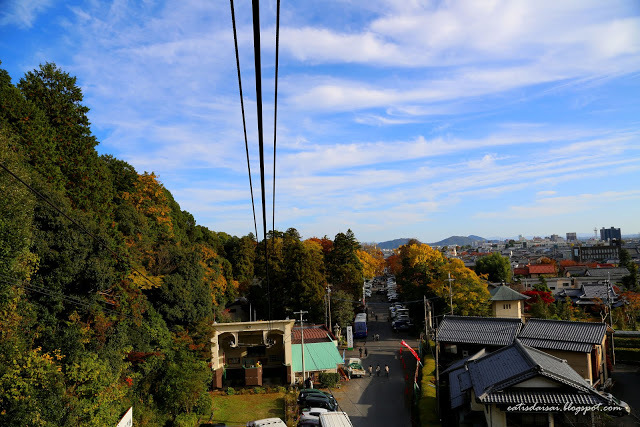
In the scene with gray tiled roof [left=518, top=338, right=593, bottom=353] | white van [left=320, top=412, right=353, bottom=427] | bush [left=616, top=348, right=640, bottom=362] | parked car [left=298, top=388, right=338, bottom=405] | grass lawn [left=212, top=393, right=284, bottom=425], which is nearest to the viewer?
white van [left=320, top=412, right=353, bottom=427]

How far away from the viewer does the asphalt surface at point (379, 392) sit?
18109mm

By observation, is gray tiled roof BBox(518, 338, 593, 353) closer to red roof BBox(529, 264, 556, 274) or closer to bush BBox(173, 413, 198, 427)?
bush BBox(173, 413, 198, 427)

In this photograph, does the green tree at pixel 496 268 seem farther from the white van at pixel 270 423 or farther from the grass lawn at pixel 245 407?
the white van at pixel 270 423

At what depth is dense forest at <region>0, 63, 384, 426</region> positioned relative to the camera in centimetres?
1184

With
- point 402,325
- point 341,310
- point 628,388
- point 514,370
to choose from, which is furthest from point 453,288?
point 514,370

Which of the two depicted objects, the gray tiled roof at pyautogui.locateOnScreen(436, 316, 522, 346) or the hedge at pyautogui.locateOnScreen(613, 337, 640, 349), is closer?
the gray tiled roof at pyautogui.locateOnScreen(436, 316, 522, 346)

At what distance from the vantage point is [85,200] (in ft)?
62.5

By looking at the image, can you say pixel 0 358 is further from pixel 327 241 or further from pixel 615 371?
pixel 327 241

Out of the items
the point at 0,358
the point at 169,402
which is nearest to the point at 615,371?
the point at 169,402

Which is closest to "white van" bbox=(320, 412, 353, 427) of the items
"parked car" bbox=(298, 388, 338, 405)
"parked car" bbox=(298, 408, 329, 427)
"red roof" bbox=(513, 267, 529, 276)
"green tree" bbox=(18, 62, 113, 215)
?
"parked car" bbox=(298, 408, 329, 427)

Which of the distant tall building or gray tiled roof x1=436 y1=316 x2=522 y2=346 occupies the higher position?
the distant tall building

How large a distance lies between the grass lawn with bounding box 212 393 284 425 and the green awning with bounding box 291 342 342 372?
226 centimetres

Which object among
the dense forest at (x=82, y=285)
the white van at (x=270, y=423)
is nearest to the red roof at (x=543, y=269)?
the dense forest at (x=82, y=285)

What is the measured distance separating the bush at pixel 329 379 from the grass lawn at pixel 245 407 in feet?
7.61
